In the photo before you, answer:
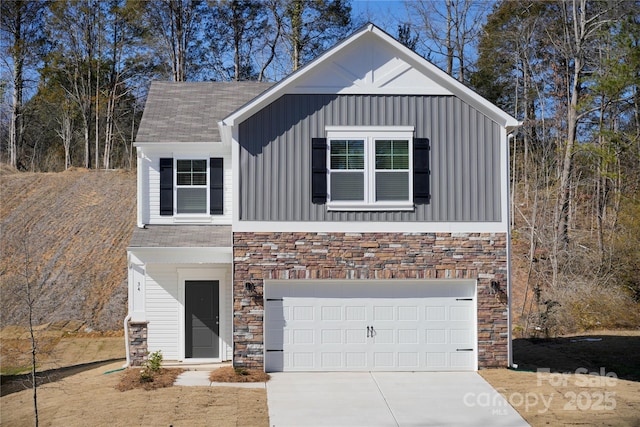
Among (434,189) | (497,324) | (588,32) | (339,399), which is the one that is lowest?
(339,399)

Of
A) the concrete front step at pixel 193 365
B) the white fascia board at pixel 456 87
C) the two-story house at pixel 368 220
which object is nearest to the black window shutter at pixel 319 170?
the two-story house at pixel 368 220

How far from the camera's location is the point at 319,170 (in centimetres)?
1659

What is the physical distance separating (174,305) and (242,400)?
4.56 meters

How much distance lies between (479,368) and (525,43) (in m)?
21.0

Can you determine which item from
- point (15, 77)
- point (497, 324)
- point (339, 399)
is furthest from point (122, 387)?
point (15, 77)

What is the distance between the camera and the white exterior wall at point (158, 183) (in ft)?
60.5

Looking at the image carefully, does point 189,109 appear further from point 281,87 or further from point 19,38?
point 19,38

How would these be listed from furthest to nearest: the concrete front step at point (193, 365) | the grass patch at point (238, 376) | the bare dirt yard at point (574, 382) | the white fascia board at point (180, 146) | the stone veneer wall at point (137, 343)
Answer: the white fascia board at point (180, 146), the stone veneer wall at point (137, 343), the concrete front step at point (193, 365), the grass patch at point (238, 376), the bare dirt yard at point (574, 382)

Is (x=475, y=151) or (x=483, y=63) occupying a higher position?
(x=483, y=63)

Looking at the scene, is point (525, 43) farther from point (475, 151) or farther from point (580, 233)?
point (475, 151)

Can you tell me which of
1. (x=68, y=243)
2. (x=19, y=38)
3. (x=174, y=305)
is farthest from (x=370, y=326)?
(x=19, y=38)

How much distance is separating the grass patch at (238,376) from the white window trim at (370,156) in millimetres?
3920

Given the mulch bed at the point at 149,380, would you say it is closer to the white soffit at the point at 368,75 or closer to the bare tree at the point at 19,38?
the white soffit at the point at 368,75

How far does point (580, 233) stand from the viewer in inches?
1185
